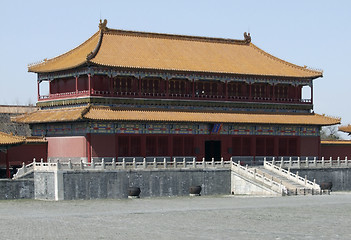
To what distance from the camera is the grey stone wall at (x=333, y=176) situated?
257ft

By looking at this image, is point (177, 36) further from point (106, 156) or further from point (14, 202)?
point (14, 202)

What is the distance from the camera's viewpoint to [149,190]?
226ft

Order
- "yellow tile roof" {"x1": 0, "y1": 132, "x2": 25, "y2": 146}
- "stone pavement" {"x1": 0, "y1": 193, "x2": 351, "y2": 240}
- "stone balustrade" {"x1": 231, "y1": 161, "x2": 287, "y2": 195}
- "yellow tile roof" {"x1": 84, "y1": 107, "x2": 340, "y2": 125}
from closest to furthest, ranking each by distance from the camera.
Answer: "stone pavement" {"x1": 0, "y1": 193, "x2": 351, "y2": 240}
"stone balustrade" {"x1": 231, "y1": 161, "x2": 287, "y2": 195}
"yellow tile roof" {"x1": 0, "y1": 132, "x2": 25, "y2": 146}
"yellow tile roof" {"x1": 84, "y1": 107, "x2": 340, "y2": 125}

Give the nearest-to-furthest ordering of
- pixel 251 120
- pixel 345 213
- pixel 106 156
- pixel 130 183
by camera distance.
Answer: pixel 345 213 → pixel 130 183 → pixel 106 156 → pixel 251 120

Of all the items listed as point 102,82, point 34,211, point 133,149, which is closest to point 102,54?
point 102,82

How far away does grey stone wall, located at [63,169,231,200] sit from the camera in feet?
216

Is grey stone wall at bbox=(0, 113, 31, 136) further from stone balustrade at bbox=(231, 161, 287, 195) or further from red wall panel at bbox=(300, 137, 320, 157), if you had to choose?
red wall panel at bbox=(300, 137, 320, 157)

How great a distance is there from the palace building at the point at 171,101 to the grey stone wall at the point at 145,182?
520cm

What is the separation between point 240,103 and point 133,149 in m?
13.0

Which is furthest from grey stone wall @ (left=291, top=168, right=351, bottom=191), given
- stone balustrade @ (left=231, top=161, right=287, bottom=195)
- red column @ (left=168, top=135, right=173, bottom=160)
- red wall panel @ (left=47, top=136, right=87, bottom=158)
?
A: red wall panel @ (left=47, top=136, right=87, bottom=158)

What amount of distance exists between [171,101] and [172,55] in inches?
210

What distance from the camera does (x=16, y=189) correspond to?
2628 inches

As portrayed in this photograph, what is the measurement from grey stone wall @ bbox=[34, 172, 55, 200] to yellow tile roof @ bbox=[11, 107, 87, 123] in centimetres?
638

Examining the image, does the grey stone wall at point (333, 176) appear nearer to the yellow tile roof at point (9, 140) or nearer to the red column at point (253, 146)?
the red column at point (253, 146)
